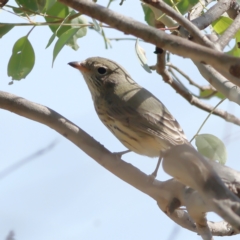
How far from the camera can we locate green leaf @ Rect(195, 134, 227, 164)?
12.9 ft

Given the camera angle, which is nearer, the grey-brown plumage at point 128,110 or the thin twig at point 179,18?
the thin twig at point 179,18

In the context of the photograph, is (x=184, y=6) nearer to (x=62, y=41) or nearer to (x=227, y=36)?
(x=227, y=36)

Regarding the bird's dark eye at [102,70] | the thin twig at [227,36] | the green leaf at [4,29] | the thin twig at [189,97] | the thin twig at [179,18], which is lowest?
the thin twig at [179,18]

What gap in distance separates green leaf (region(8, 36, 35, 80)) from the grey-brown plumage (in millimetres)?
1224

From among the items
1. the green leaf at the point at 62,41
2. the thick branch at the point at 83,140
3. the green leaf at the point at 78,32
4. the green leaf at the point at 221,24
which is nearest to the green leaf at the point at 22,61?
the green leaf at the point at 78,32

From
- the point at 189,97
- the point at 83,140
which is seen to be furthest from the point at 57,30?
the point at 189,97

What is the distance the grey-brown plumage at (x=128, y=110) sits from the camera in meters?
4.88

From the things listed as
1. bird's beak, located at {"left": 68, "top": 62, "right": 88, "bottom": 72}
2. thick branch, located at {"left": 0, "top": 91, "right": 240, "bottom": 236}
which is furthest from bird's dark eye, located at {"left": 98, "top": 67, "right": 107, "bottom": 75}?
thick branch, located at {"left": 0, "top": 91, "right": 240, "bottom": 236}

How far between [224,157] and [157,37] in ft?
6.05

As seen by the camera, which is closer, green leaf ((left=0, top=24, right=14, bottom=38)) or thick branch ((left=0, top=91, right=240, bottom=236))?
thick branch ((left=0, top=91, right=240, bottom=236))

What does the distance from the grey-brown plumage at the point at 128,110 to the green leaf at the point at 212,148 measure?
670 millimetres

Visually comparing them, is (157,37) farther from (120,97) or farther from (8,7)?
(120,97)

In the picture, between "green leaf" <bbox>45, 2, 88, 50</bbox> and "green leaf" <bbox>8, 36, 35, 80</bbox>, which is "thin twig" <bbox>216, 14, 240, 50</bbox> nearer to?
"green leaf" <bbox>45, 2, 88, 50</bbox>

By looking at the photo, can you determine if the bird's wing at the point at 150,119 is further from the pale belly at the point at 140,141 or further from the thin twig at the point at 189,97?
the thin twig at the point at 189,97
